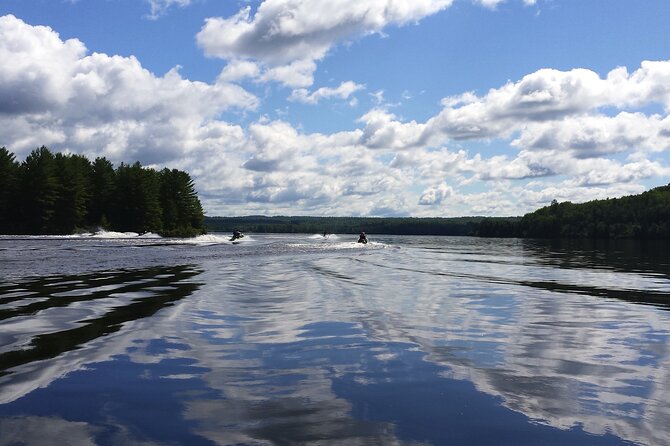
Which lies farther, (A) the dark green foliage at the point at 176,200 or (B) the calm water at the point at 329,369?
(A) the dark green foliage at the point at 176,200

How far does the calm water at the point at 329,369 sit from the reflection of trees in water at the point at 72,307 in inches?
2.6

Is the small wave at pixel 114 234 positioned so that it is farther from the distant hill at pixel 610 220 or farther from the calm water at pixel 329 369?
the distant hill at pixel 610 220

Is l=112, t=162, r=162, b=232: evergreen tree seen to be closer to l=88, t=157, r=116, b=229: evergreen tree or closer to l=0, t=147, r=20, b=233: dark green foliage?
l=88, t=157, r=116, b=229: evergreen tree

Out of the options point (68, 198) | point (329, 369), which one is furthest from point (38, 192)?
point (329, 369)

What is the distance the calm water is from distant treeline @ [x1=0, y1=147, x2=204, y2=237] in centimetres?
8726

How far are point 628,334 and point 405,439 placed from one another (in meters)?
8.94

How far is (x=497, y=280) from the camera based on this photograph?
1030 inches

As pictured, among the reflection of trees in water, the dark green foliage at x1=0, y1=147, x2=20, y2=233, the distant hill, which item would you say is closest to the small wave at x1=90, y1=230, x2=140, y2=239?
the dark green foliage at x1=0, y1=147, x2=20, y2=233

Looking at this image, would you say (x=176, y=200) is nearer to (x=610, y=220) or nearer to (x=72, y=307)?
(x=72, y=307)

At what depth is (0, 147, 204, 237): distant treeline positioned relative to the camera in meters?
93.5

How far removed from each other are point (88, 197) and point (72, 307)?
104177 millimetres

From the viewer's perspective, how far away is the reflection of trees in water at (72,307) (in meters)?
10.1

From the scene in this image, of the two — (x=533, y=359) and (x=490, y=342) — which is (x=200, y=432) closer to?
(x=533, y=359)

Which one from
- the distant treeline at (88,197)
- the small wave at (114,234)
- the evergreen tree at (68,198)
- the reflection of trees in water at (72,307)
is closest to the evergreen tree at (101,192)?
the distant treeline at (88,197)
